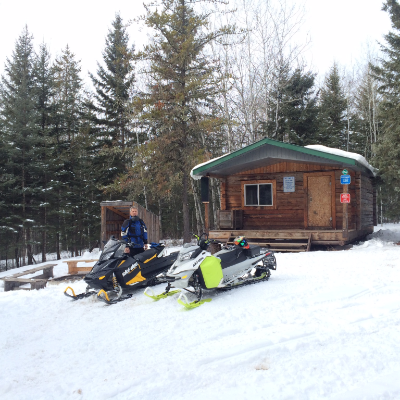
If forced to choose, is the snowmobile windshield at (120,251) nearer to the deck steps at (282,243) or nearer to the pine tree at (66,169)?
the deck steps at (282,243)

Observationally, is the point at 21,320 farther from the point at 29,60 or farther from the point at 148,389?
the point at 29,60

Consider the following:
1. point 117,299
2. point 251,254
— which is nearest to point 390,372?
point 251,254

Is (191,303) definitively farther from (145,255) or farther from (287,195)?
(287,195)

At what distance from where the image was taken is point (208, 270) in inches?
200

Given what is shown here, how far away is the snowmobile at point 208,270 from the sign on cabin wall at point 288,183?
6.55 m

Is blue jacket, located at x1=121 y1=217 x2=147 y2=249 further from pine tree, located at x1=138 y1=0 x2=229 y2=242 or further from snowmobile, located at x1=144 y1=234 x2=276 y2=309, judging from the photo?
pine tree, located at x1=138 y1=0 x2=229 y2=242

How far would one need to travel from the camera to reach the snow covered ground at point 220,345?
278cm

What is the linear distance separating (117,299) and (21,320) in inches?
54.8

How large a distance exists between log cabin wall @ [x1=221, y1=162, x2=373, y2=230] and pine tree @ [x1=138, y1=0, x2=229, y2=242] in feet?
8.79

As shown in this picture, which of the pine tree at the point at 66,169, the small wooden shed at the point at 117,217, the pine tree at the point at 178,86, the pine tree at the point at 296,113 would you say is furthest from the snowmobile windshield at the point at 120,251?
the pine tree at the point at 296,113

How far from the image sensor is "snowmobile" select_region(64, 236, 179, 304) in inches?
221

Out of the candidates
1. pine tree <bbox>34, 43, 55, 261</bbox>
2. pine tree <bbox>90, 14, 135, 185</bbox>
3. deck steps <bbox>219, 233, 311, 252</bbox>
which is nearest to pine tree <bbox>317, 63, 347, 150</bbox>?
pine tree <bbox>90, 14, 135, 185</bbox>

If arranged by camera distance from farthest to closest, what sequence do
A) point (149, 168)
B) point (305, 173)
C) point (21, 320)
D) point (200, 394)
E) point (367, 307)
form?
point (149, 168)
point (305, 173)
point (21, 320)
point (367, 307)
point (200, 394)

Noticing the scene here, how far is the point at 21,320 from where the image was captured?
520 centimetres
